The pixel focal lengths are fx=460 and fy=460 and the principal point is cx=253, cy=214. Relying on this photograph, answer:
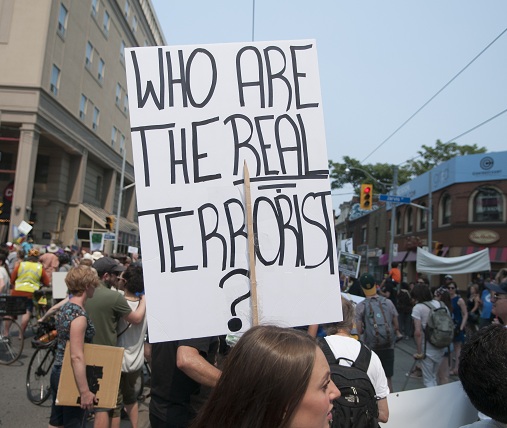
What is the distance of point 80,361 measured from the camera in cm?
350

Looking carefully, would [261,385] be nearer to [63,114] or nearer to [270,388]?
[270,388]

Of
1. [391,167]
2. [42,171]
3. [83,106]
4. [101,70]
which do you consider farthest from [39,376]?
[391,167]

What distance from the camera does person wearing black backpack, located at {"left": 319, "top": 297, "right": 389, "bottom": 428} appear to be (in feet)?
7.36

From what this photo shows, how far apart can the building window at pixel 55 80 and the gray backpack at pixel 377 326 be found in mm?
24664

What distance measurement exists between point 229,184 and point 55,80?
88.7ft

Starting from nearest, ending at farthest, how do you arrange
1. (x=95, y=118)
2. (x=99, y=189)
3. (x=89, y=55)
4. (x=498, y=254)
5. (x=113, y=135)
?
(x=498, y=254), (x=89, y=55), (x=95, y=118), (x=99, y=189), (x=113, y=135)

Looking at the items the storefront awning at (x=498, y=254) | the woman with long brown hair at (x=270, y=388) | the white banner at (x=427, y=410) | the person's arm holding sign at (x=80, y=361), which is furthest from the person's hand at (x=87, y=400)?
the storefront awning at (x=498, y=254)

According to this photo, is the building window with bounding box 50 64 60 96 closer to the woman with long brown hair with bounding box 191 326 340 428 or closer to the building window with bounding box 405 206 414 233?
the building window with bounding box 405 206 414 233

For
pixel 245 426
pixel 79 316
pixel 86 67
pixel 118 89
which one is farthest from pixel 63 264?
pixel 118 89

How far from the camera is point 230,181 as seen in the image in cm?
240

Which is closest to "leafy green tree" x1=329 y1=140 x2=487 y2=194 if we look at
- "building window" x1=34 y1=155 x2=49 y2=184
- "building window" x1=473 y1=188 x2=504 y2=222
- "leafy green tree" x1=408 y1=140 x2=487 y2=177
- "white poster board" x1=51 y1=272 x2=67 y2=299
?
"leafy green tree" x1=408 y1=140 x2=487 y2=177

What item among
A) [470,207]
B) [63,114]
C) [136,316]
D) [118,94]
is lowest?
[136,316]

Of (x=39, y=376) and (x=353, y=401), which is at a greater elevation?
(x=353, y=401)

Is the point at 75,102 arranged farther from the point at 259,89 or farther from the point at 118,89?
the point at 259,89
